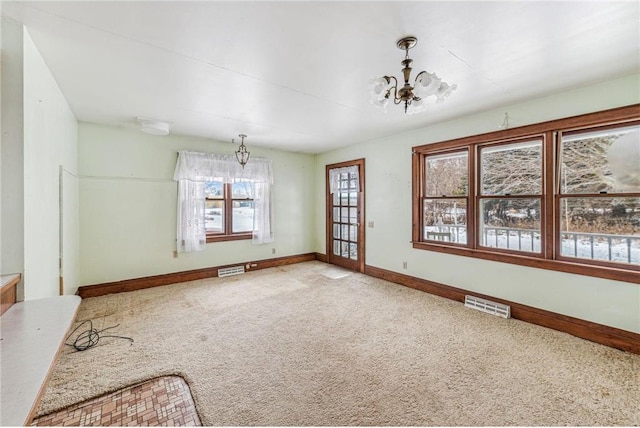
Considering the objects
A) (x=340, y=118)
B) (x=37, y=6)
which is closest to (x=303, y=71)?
(x=340, y=118)

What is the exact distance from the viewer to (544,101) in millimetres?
2855

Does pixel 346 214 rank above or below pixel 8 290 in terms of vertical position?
above

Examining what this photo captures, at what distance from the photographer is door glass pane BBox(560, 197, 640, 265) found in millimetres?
2475

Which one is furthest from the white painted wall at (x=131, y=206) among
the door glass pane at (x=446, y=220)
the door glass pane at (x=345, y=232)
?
the door glass pane at (x=446, y=220)

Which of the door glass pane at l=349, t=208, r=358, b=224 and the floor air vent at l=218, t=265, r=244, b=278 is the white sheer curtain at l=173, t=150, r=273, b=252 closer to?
the floor air vent at l=218, t=265, r=244, b=278

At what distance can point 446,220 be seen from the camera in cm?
385

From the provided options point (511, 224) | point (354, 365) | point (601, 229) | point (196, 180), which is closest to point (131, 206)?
point (196, 180)

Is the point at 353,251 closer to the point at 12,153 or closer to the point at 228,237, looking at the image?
the point at 228,237

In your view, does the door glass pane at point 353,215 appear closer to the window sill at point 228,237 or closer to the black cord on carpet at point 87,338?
the window sill at point 228,237

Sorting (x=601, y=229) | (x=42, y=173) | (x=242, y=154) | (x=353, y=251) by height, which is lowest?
(x=353, y=251)

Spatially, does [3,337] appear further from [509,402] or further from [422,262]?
[422,262]

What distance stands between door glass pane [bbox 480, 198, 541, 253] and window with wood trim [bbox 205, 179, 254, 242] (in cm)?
389

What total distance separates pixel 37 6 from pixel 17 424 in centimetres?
210

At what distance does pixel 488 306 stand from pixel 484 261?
0.53 m
